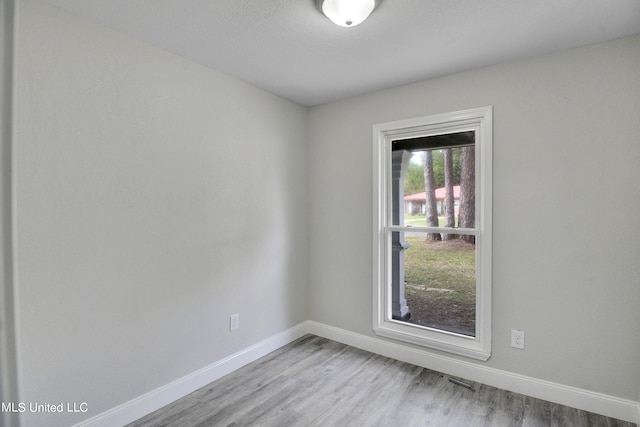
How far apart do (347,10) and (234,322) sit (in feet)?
7.51

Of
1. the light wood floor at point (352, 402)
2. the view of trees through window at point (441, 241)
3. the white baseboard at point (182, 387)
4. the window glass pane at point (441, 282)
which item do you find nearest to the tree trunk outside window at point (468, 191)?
the view of trees through window at point (441, 241)

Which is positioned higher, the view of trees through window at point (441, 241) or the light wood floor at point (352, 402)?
the view of trees through window at point (441, 241)

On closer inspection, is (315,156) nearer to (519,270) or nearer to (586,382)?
(519,270)

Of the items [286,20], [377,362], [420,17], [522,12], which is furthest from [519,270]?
[286,20]

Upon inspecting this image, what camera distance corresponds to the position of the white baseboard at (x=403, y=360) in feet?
6.33

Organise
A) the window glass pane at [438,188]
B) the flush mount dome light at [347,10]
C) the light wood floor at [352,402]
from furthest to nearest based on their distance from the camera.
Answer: the window glass pane at [438,188] → the light wood floor at [352,402] → the flush mount dome light at [347,10]

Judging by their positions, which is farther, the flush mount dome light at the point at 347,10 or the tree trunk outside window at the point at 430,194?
the tree trunk outside window at the point at 430,194

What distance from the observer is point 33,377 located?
1585mm

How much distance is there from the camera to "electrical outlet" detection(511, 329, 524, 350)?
2.26m

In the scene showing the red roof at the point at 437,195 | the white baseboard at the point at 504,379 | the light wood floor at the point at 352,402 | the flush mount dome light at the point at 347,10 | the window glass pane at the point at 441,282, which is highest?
the flush mount dome light at the point at 347,10

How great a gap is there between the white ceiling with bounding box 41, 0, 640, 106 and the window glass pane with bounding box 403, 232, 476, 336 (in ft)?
4.52

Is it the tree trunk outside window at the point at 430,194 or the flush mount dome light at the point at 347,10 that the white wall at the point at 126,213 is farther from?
the tree trunk outside window at the point at 430,194

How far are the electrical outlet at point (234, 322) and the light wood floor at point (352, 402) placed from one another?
1.12 ft

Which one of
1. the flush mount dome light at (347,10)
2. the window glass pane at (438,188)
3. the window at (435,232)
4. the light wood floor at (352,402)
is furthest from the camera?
the window glass pane at (438,188)
